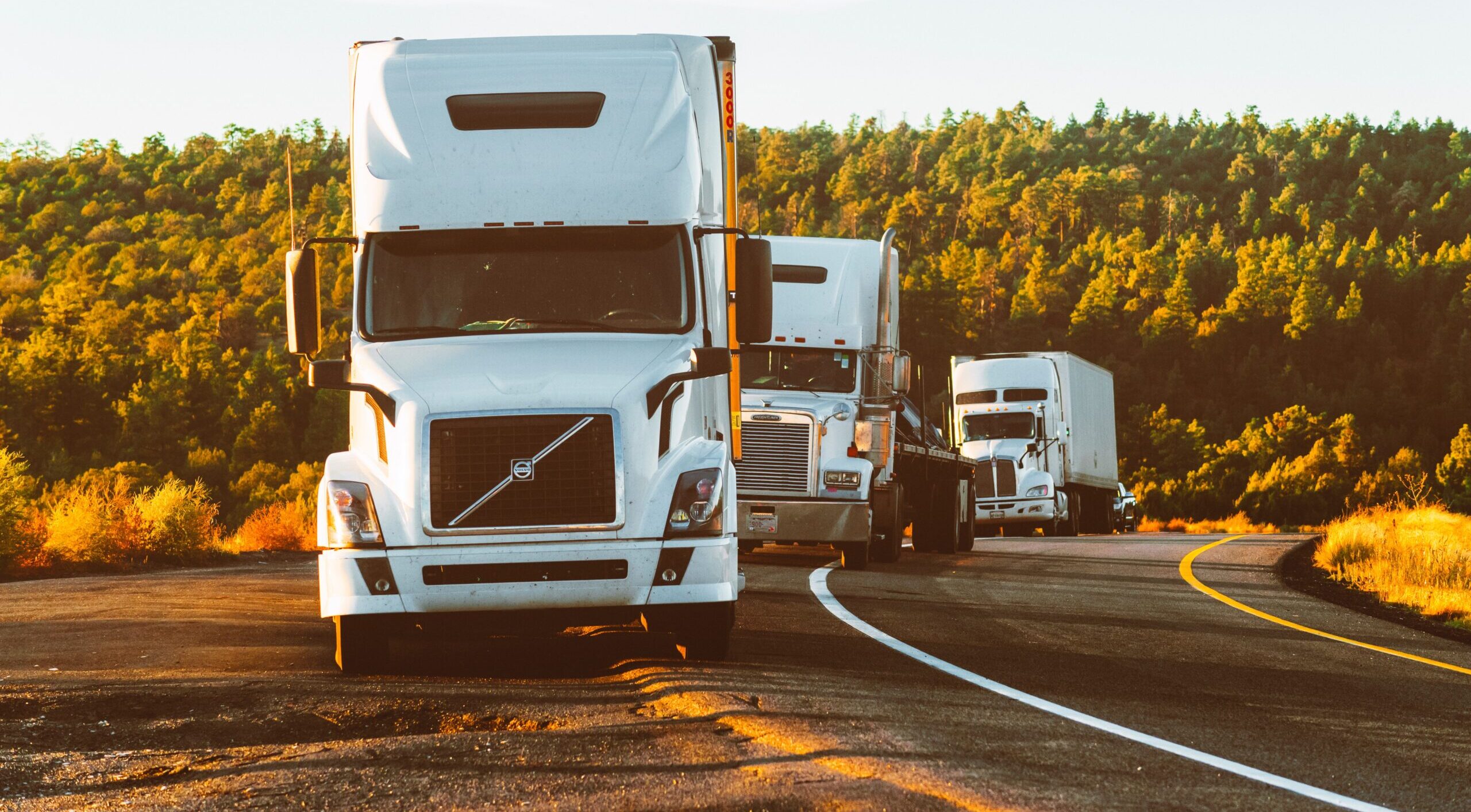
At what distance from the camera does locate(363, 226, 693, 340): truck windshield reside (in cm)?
1002

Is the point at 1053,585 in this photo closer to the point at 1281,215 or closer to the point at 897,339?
the point at 897,339

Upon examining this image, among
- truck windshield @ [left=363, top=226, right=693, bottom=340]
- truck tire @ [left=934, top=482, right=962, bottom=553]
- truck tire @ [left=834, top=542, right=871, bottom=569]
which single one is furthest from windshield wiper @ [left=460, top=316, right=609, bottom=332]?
truck tire @ [left=934, top=482, right=962, bottom=553]

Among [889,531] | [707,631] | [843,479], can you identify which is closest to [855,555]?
[889,531]

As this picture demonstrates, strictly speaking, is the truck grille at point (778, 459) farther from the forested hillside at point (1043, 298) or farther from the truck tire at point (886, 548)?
the forested hillside at point (1043, 298)

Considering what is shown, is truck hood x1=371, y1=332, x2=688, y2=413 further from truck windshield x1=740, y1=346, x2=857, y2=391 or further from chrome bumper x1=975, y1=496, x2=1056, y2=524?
chrome bumper x1=975, y1=496, x2=1056, y2=524

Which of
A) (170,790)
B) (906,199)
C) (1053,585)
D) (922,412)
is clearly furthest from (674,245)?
(906,199)

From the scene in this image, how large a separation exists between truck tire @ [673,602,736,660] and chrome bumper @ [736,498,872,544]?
9.58 m

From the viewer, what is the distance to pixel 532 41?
10.6m

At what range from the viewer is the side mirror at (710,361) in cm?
974

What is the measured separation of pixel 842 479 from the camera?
1962 centimetres

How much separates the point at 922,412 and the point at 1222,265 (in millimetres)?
137119

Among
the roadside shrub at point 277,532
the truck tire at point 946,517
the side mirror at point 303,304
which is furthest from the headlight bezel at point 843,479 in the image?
the side mirror at point 303,304

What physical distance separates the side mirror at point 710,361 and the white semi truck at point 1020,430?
27987 mm

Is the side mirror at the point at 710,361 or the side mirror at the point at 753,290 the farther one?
the side mirror at the point at 753,290
